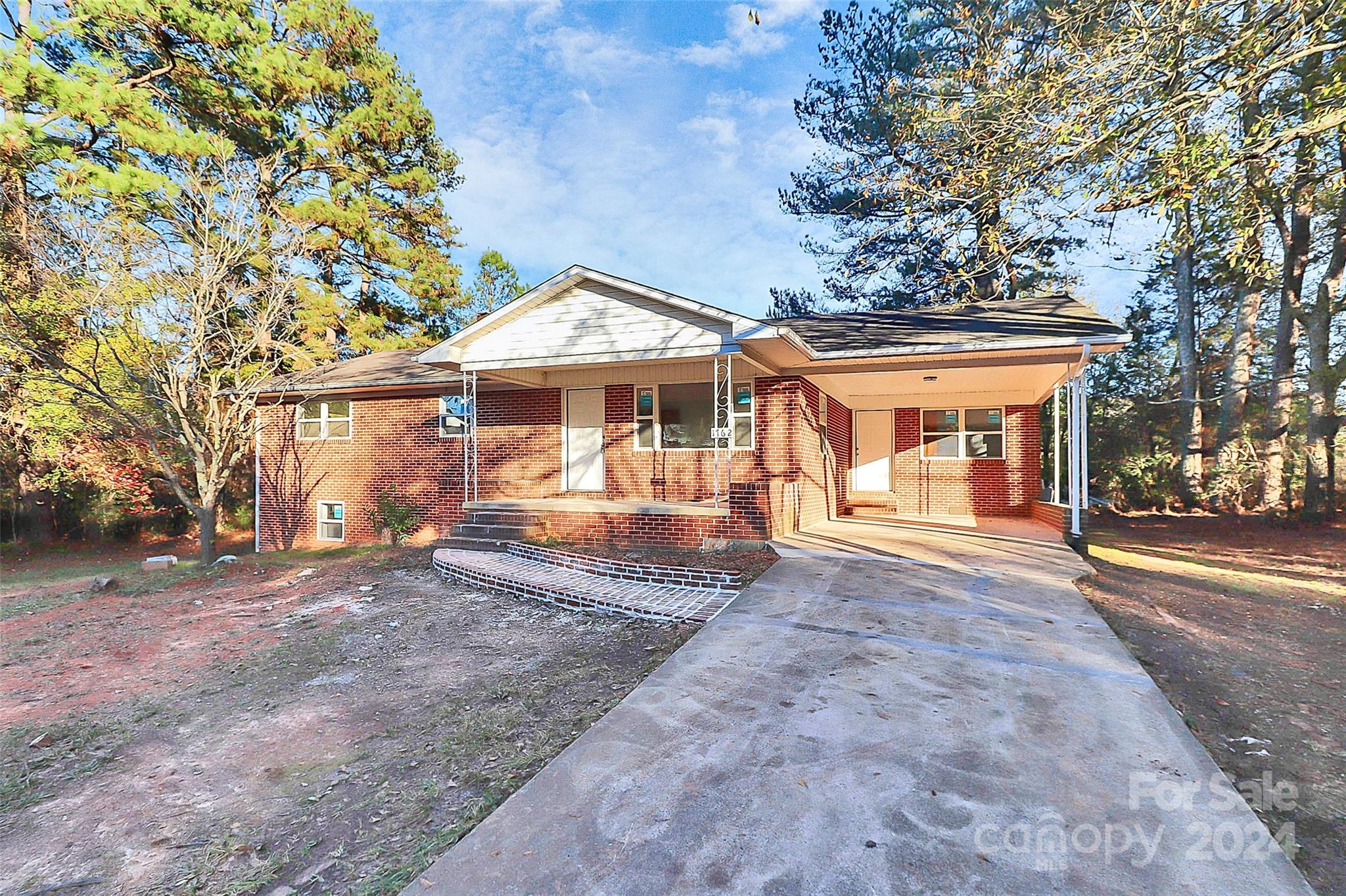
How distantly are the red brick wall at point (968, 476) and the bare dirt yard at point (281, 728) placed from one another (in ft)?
30.2

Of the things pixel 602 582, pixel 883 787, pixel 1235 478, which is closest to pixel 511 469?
pixel 602 582

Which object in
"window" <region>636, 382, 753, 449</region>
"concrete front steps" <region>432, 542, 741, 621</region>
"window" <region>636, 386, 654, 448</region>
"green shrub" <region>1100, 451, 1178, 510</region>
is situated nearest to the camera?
"concrete front steps" <region>432, 542, 741, 621</region>

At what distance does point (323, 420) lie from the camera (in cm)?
1276

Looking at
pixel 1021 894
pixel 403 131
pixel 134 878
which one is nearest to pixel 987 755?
pixel 1021 894

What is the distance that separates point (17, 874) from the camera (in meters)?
2.39

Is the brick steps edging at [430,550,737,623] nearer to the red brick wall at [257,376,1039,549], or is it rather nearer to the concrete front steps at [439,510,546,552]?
the concrete front steps at [439,510,546,552]

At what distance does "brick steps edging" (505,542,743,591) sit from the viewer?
6652 millimetres

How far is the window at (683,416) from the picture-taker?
10.1m

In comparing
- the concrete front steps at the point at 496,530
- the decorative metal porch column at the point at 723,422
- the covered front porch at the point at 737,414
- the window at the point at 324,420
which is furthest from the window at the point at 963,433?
the window at the point at 324,420

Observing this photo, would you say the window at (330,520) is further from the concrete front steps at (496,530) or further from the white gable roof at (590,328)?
the white gable roof at (590,328)

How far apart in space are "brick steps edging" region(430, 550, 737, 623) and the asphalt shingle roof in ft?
14.9

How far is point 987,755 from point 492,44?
1649cm

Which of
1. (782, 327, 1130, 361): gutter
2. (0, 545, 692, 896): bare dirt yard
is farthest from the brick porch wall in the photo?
(0, 545, 692, 896): bare dirt yard

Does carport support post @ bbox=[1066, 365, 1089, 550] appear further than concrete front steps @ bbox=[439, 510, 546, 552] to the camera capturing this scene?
No
